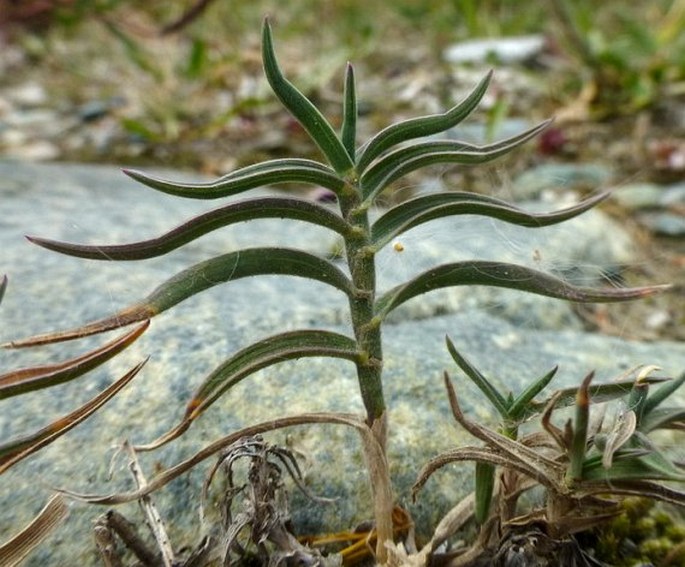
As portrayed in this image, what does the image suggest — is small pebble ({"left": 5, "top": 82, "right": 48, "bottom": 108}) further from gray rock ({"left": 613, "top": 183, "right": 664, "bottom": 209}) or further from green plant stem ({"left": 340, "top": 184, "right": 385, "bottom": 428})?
green plant stem ({"left": 340, "top": 184, "right": 385, "bottom": 428})

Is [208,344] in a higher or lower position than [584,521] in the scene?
higher

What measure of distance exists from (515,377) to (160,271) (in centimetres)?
81

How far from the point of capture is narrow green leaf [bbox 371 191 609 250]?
809 mm

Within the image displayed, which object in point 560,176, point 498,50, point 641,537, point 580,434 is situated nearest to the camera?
point 580,434

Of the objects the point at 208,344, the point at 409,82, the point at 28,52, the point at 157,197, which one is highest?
the point at 28,52

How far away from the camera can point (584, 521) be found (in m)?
0.82

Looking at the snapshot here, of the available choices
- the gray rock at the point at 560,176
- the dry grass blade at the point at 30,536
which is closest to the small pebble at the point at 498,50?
the gray rock at the point at 560,176

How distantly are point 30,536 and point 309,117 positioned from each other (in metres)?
0.55

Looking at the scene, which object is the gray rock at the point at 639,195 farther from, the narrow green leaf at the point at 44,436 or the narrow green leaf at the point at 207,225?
the narrow green leaf at the point at 44,436

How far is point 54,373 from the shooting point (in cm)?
77

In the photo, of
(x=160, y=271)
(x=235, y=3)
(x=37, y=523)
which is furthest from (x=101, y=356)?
(x=235, y=3)

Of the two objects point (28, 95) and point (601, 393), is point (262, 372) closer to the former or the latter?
point (601, 393)

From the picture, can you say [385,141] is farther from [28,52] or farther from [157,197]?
[28,52]

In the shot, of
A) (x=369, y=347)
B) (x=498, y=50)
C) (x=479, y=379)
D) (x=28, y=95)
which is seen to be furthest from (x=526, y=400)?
(x=28, y=95)
